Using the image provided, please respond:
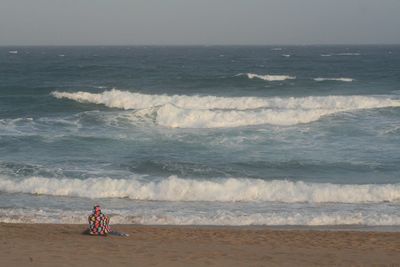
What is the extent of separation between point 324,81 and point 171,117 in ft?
66.1

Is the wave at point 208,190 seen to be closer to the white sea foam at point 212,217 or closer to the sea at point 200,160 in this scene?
the sea at point 200,160

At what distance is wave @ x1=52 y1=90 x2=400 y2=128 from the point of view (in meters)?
26.5

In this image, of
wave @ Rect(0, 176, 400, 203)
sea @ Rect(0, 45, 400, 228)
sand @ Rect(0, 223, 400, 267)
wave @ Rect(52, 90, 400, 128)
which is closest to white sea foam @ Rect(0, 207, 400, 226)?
sea @ Rect(0, 45, 400, 228)

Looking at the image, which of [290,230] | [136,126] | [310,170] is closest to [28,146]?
[136,126]

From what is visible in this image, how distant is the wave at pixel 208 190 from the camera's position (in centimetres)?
1603

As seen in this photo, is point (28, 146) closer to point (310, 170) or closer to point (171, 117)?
point (171, 117)

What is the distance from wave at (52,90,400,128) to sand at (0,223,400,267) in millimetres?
13548

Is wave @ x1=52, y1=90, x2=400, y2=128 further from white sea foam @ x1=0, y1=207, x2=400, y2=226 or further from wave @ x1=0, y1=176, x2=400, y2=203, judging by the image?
white sea foam @ x1=0, y1=207, x2=400, y2=226

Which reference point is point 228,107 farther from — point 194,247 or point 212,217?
point 194,247

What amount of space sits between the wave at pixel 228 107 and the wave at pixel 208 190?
9357mm

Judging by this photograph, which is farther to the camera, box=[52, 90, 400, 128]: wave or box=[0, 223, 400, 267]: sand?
box=[52, 90, 400, 128]: wave

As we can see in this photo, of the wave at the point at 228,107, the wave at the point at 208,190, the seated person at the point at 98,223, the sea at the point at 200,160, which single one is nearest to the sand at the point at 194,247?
the seated person at the point at 98,223

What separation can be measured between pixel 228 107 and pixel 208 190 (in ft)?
52.4

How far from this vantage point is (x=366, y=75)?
167 feet
